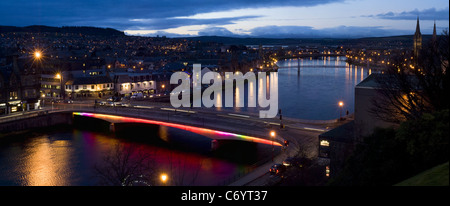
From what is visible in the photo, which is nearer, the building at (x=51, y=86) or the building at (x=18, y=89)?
the building at (x=18, y=89)

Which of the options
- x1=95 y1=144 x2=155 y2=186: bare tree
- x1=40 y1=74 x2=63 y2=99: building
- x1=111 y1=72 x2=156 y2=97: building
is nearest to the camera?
x1=95 y1=144 x2=155 y2=186: bare tree

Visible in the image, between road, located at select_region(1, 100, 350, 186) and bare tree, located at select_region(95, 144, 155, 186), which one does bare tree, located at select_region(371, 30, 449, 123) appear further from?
bare tree, located at select_region(95, 144, 155, 186)

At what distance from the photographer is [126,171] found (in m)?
6.52

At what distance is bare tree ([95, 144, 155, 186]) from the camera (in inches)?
240

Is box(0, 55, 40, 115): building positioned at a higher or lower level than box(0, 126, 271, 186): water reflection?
higher

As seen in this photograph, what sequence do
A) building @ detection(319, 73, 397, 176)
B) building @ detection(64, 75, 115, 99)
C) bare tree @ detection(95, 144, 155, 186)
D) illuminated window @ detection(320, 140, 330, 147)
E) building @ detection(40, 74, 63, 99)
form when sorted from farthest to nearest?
1. building @ detection(40, 74, 63, 99)
2. building @ detection(64, 75, 115, 99)
3. illuminated window @ detection(320, 140, 330, 147)
4. building @ detection(319, 73, 397, 176)
5. bare tree @ detection(95, 144, 155, 186)

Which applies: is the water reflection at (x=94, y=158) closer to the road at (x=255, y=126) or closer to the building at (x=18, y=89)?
the road at (x=255, y=126)

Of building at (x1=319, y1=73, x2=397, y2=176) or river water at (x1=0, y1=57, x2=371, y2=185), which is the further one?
river water at (x1=0, y1=57, x2=371, y2=185)

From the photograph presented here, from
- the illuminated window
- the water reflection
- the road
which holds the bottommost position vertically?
the water reflection

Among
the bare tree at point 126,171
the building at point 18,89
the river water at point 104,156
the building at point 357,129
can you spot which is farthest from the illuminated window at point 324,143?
the building at point 18,89

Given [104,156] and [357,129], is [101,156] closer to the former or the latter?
[104,156]

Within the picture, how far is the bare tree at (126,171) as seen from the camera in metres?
6.09

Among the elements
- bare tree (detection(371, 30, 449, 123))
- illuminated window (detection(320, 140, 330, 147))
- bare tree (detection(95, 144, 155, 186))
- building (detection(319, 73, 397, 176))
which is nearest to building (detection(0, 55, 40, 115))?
bare tree (detection(95, 144, 155, 186))
